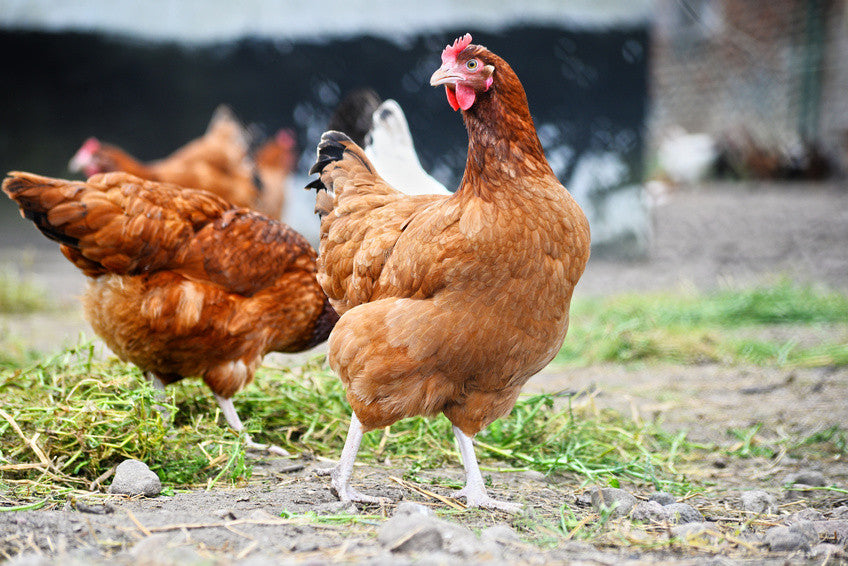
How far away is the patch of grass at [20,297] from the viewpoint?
19.9ft

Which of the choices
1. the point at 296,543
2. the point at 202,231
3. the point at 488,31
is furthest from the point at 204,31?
the point at 296,543

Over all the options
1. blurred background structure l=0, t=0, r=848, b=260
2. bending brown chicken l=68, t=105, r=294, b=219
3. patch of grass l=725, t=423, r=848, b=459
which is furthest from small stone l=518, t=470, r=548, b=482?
blurred background structure l=0, t=0, r=848, b=260

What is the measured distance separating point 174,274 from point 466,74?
64.2 inches

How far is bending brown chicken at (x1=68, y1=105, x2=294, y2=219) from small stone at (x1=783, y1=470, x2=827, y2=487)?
452 centimetres

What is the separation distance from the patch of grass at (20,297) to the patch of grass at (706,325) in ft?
14.2

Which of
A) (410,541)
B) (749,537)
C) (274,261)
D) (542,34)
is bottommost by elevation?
(749,537)

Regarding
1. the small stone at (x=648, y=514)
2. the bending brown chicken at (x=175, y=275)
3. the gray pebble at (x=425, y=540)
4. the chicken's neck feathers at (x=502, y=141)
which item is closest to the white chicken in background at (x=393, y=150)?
the bending brown chicken at (x=175, y=275)

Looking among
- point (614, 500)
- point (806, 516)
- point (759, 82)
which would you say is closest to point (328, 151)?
point (614, 500)

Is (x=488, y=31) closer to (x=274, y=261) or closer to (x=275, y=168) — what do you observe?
(x=275, y=168)

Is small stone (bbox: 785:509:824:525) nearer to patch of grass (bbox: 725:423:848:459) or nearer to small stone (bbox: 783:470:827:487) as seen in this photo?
small stone (bbox: 783:470:827:487)

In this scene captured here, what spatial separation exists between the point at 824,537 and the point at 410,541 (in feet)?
4.20

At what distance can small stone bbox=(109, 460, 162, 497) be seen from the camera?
2.47 metres

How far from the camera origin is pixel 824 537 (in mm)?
2191

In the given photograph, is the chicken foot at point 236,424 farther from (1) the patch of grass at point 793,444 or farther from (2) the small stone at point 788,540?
(1) the patch of grass at point 793,444
